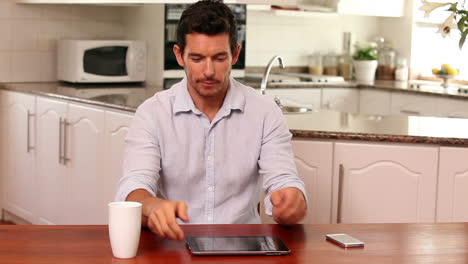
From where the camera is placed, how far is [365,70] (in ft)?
21.5

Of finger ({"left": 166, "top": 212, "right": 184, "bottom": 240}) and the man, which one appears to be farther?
the man

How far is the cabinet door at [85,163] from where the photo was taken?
14.5 feet

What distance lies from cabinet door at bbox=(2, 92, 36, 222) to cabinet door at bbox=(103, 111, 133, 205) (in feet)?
2.48

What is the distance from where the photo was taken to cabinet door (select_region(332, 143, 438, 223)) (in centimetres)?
335

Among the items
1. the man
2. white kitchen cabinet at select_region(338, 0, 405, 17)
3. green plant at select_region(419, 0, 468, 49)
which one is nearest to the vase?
white kitchen cabinet at select_region(338, 0, 405, 17)

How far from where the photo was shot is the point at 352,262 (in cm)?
185

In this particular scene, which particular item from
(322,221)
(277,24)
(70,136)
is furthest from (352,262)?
(277,24)

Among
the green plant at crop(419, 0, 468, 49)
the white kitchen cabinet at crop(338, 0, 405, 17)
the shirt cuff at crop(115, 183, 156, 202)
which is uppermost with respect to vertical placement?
the white kitchen cabinet at crop(338, 0, 405, 17)

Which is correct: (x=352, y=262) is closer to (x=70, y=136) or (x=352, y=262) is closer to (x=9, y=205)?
(x=70, y=136)

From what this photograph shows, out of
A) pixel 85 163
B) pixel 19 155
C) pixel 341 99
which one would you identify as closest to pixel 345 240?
pixel 85 163

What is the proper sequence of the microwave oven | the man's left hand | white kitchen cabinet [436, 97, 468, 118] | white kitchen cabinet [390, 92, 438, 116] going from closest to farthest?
the man's left hand → the microwave oven → white kitchen cabinet [436, 97, 468, 118] → white kitchen cabinet [390, 92, 438, 116]

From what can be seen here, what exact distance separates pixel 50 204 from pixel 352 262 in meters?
3.26

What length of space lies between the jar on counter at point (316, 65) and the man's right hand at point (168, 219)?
4.74 meters

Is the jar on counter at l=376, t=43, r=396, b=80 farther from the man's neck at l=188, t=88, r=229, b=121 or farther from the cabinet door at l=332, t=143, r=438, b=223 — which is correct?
the man's neck at l=188, t=88, r=229, b=121
